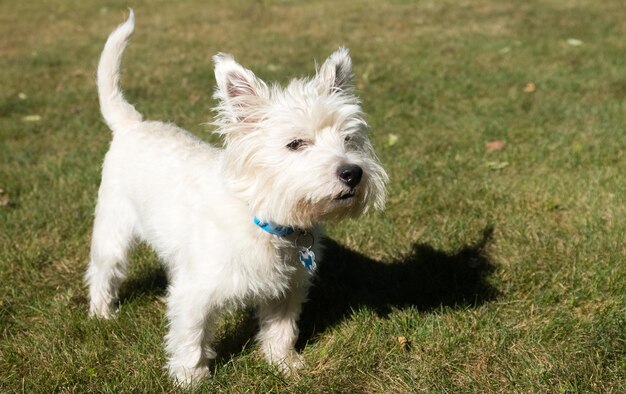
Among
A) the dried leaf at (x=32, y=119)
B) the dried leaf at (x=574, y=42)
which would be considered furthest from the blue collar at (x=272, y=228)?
the dried leaf at (x=574, y=42)

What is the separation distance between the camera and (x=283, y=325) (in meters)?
3.33

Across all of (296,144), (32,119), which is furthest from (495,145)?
(32,119)

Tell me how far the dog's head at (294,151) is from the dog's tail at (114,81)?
1183mm

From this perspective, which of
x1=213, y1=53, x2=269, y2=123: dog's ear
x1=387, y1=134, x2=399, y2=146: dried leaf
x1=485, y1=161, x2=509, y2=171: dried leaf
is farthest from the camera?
x1=387, y1=134, x2=399, y2=146: dried leaf

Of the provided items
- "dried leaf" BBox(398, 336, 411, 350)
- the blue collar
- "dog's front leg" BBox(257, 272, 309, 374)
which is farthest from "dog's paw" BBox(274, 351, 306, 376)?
the blue collar

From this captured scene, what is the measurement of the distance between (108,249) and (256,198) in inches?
50.5

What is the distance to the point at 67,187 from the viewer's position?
5285mm

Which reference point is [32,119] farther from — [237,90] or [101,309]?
[237,90]

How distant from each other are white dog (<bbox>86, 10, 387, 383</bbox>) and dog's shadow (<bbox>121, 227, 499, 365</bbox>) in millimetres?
363

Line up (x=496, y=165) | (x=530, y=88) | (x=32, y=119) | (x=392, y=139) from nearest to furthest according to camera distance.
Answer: (x=496, y=165) → (x=392, y=139) → (x=32, y=119) → (x=530, y=88)

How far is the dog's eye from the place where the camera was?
2.78 metres

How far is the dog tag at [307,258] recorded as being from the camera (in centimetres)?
304

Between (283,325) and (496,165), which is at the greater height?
(283,325)

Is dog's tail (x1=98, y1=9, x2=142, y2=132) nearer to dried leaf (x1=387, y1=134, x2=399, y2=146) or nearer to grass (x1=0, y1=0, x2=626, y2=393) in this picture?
grass (x1=0, y1=0, x2=626, y2=393)
